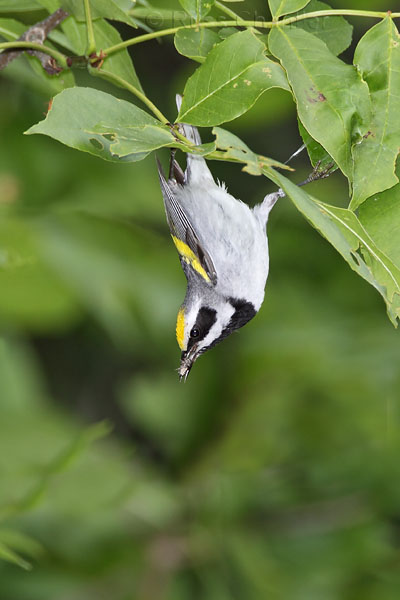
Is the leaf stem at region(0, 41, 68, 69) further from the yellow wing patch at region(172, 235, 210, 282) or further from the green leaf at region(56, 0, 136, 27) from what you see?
the yellow wing patch at region(172, 235, 210, 282)

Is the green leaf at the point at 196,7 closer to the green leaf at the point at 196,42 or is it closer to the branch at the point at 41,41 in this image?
the green leaf at the point at 196,42

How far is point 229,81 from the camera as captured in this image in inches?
59.3

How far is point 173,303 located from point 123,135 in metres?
2.58

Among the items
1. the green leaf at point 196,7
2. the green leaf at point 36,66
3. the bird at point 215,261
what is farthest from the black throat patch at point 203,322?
the green leaf at point 196,7

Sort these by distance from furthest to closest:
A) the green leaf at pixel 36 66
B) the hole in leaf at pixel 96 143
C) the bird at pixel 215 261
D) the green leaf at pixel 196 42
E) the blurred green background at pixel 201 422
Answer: the blurred green background at pixel 201 422
the bird at pixel 215 261
the green leaf at pixel 36 66
the green leaf at pixel 196 42
the hole in leaf at pixel 96 143

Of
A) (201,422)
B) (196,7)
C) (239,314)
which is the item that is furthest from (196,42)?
(201,422)

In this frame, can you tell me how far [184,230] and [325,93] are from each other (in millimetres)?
899

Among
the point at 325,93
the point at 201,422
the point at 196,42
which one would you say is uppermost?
the point at 196,42

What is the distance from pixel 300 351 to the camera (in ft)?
13.2

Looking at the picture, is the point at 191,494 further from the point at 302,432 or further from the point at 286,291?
the point at 286,291

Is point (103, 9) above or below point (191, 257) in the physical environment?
above

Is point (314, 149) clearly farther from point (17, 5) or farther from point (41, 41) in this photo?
point (17, 5)

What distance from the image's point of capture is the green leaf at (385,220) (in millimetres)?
1519

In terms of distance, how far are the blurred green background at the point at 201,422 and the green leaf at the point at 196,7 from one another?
2236 mm
